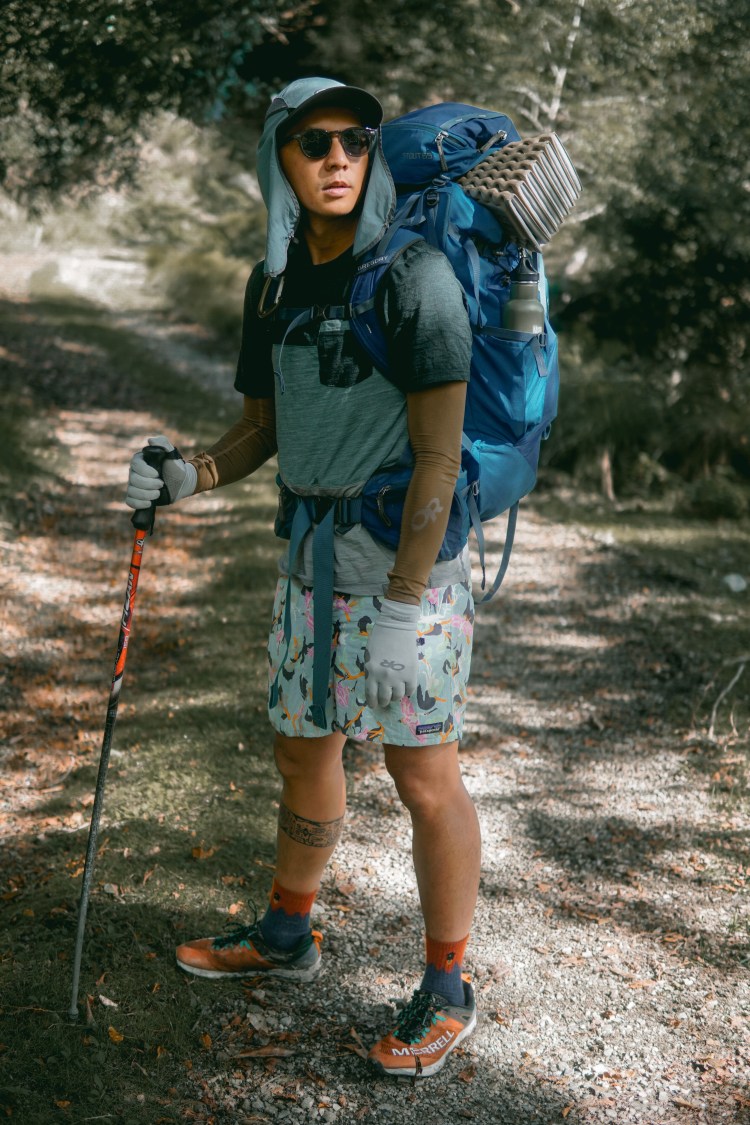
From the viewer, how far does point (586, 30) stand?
28.1 ft

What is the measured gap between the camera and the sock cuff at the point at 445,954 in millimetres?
2605

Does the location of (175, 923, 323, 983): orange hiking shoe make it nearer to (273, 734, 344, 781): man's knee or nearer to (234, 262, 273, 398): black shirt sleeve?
(273, 734, 344, 781): man's knee

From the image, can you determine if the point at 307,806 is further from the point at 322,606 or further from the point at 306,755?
the point at 322,606

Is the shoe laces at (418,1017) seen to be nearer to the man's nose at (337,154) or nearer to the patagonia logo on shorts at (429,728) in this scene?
the patagonia logo on shorts at (429,728)

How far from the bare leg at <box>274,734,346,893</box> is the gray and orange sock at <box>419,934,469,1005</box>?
0.37 m

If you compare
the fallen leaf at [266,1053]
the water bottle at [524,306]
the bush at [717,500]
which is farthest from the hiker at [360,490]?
the bush at [717,500]

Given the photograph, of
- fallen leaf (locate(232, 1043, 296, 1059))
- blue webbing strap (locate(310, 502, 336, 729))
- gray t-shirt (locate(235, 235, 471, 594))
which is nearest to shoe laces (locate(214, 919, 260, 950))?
fallen leaf (locate(232, 1043, 296, 1059))

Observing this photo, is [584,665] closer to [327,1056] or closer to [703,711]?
[703,711]

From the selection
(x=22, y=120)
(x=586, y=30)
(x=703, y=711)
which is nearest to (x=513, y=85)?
(x=586, y=30)

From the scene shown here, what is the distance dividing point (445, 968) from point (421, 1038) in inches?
6.8

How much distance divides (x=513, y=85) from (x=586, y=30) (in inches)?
27.9

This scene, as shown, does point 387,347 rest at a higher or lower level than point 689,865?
higher

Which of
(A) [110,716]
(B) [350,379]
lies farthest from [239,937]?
(B) [350,379]

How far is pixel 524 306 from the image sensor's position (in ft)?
7.33
